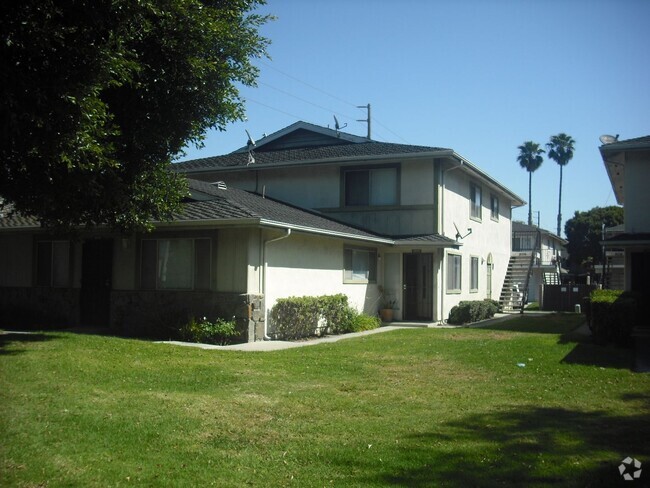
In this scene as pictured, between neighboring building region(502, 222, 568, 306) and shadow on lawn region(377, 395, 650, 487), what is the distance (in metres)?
22.9

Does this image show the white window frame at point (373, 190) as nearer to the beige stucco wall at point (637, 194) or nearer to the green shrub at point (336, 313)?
the green shrub at point (336, 313)

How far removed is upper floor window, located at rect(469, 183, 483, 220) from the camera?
84.4 feet

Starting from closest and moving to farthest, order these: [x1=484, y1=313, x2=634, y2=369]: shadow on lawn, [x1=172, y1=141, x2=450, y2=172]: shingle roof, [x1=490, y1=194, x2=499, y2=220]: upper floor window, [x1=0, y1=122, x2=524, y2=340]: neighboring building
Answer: [x1=484, y1=313, x2=634, y2=369]: shadow on lawn < [x1=0, y1=122, x2=524, y2=340]: neighboring building < [x1=172, y1=141, x2=450, y2=172]: shingle roof < [x1=490, y1=194, x2=499, y2=220]: upper floor window

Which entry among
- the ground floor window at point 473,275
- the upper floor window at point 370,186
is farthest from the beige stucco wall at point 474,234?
the upper floor window at point 370,186

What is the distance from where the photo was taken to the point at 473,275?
26625mm

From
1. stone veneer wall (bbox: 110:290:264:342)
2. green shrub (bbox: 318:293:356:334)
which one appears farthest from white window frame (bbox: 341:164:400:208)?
stone veneer wall (bbox: 110:290:264:342)

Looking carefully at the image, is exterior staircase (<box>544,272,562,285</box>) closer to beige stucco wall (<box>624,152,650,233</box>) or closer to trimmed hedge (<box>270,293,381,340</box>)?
beige stucco wall (<box>624,152,650,233</box>)

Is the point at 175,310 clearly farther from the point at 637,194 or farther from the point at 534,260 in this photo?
the point at 534,260

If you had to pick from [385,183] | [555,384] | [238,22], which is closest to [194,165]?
[385,183]

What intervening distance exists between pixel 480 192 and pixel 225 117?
1623 cm

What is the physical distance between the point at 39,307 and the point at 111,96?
369 inches

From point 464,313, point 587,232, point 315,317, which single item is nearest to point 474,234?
point 464,313

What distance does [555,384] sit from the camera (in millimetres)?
9938

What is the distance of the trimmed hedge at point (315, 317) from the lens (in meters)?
16.3
